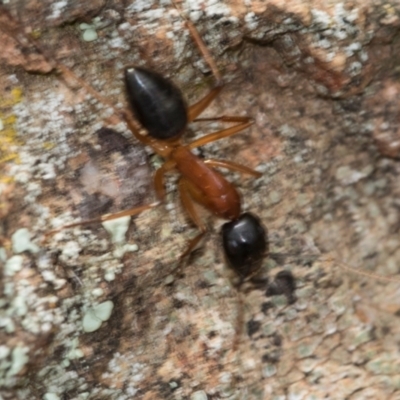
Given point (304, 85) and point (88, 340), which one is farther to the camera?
point (304, 85)

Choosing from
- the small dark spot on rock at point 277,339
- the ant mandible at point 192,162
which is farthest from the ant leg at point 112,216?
the small dark spot on rock at point 277,339

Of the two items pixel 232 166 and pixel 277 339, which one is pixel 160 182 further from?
pixel 277 339

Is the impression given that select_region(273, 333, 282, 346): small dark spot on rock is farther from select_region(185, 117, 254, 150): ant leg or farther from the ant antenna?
the ant antenna

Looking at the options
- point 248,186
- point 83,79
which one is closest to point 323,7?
point 248,186

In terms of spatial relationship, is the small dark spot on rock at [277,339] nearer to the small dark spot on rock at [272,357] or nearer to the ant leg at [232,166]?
the small dark spot on rock at [272,357]

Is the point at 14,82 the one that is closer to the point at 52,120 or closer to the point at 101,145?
the point at 52,120

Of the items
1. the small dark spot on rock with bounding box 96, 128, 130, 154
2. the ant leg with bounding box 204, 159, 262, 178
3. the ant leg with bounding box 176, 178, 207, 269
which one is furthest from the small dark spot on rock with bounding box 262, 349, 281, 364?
the small dark spot on rock with bounding box 96, 128, 130, 154

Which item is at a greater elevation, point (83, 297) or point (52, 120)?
point (52, 120)

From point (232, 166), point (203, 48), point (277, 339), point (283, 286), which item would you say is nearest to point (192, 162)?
point (232, 166)
